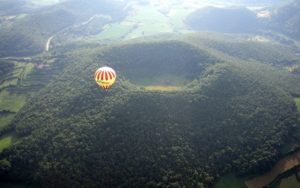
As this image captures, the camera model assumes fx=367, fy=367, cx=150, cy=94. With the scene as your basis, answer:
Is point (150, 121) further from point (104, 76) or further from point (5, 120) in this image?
point (5, 120)

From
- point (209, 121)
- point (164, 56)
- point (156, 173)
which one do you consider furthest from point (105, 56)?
point (156, 173)

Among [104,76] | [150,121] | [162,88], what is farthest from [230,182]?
[104,76]

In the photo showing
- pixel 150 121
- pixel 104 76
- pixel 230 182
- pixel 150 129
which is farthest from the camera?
pixel 104 76

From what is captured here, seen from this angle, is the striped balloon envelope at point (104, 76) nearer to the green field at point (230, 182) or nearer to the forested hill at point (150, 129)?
the forested hill at point (150, 129)

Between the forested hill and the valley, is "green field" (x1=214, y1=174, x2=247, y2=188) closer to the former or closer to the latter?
the valley

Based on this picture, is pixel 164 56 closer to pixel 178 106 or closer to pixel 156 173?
pixel 178 106

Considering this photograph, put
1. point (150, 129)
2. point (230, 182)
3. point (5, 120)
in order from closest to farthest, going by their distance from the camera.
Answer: point (230, 182), point (150, 129), point (5, 120)
